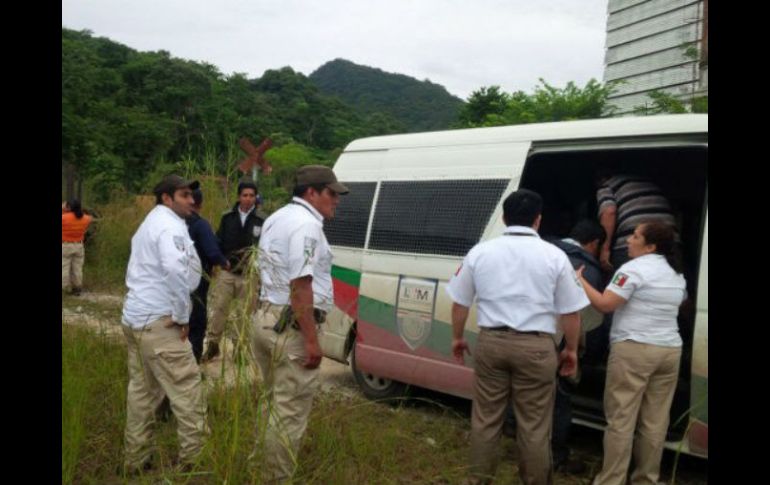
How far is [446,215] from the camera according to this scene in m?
5.10

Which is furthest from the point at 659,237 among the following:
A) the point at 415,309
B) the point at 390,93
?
the point at 390,93

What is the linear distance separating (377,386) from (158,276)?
246 centimetres

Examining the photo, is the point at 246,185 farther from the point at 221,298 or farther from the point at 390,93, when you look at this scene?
the point at 390,93

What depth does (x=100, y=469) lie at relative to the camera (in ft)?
12.4

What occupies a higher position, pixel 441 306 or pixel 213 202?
pixel 213 202

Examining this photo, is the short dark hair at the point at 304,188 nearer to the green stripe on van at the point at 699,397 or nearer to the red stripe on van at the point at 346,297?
the red stripe on van at the point at 346,297

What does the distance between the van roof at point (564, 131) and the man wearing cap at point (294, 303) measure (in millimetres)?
1601

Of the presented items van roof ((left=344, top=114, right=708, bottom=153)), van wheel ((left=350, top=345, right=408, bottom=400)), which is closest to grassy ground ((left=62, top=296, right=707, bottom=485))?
van wheel ((left=350, top=345, right=408, bottom=400))

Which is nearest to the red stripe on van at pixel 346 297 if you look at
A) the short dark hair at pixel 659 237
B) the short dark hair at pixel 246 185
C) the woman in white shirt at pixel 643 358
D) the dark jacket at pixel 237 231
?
the dark jacket at pixel 237 231

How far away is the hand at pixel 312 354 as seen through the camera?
3.51 meters
